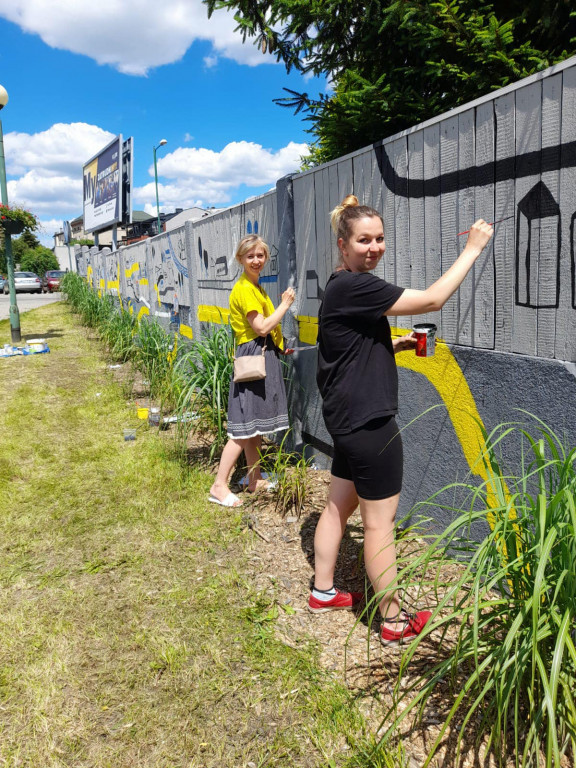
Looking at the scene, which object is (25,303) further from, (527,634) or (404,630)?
(527,634)

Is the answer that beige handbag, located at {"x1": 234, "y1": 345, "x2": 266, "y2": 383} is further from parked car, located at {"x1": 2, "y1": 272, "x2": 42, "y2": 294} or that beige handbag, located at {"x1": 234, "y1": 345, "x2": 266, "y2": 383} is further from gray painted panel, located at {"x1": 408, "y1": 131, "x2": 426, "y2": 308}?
parked car, located at {"x1": 2, "y1": 272, "x2": 42, "y2": 294}

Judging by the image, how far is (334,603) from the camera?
8.66 feet

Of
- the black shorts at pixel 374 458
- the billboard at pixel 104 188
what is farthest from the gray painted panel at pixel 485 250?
the billboard at pixel 104 188

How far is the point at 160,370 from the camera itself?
6738 mm

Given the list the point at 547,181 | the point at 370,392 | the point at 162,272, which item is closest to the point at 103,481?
the point at 370,392

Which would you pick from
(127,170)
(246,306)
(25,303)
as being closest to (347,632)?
(246,306)

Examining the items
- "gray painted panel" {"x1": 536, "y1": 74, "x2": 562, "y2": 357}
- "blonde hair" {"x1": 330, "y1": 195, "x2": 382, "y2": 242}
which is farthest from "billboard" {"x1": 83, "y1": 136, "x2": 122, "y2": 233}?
"gray painted panel" {"x1": 536, "y1": 74, "x2": 562, "y2": 357}

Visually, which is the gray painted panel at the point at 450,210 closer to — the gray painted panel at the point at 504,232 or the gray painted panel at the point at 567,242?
the gray painted panel at the point at 504,232

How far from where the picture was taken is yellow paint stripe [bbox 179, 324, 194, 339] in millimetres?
7025

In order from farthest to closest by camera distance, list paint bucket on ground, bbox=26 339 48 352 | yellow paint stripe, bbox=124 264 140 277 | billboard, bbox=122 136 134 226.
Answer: billboard, bbox=122 136 134 226, paint bucket on ground, bbox=26 339 48 352, yellow paint stripe, bbox=124 264 140 277

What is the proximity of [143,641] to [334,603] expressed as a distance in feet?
2.85

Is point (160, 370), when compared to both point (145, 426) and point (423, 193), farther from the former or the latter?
point (423, 193)

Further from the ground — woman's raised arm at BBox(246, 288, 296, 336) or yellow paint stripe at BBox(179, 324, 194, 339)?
woman's raised arm at BBox(246, 288, 296, 336)

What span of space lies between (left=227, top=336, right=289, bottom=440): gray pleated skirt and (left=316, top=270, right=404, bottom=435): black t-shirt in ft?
4.82
